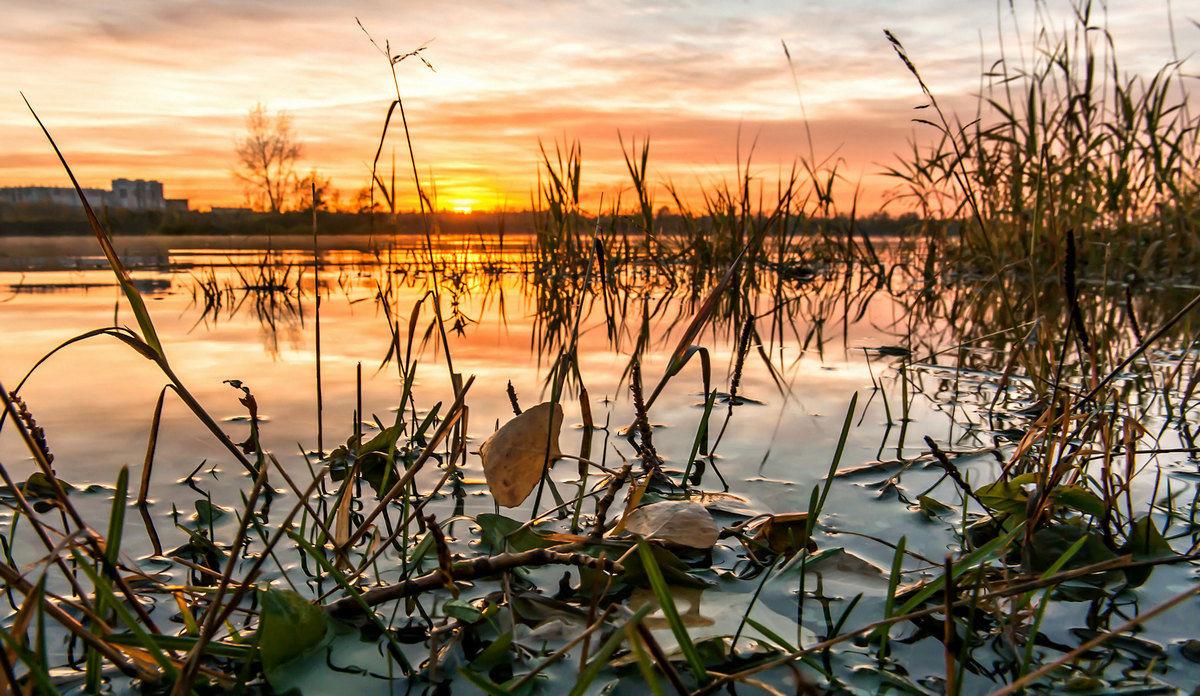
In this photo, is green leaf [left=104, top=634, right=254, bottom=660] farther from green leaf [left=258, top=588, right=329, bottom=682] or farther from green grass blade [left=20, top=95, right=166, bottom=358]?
green grass blade [left=20, top=95, right=166, bottom=358]

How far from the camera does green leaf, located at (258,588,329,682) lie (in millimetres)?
604

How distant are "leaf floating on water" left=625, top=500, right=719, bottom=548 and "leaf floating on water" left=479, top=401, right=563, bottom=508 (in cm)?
14

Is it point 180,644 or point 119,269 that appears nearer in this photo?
point 180,644

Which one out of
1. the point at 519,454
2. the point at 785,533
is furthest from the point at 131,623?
the point at 785,533

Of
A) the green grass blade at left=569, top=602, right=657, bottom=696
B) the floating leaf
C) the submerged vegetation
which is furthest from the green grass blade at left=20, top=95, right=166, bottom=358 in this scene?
the floating leaf

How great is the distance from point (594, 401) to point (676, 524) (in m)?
0.78

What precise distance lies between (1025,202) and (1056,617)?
178 inches

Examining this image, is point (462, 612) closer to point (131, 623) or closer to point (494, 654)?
point (494, 654)

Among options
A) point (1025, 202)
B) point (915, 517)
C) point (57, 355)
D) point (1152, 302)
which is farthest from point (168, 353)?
point (1025, 202)

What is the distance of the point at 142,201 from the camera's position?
Answer: 143 ft

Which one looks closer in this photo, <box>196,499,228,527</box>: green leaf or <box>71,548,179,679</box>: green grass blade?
<box>71,548,179,679</box>: green grass blade

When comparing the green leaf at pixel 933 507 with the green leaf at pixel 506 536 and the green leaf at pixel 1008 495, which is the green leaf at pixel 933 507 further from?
the green leaf at pixel 506 536

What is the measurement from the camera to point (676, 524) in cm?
83

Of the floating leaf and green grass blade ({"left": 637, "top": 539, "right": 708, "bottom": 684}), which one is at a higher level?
green grass blade ({"left": 637, "top": 539, "right": 708, "bottom": 684})
